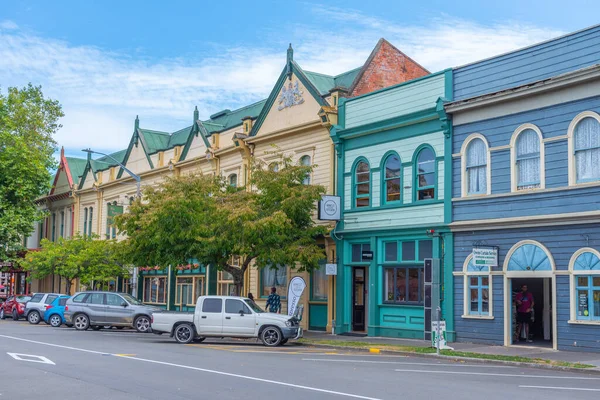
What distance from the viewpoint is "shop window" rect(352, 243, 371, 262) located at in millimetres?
26672

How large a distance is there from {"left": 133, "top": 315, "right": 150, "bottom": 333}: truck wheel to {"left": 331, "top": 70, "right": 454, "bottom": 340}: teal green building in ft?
23.2

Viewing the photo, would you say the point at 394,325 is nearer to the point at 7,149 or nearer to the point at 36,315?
the point at 36,315

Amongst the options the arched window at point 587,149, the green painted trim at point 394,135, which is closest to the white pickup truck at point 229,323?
the green painted trim at point 394,135

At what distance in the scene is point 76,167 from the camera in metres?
53.6

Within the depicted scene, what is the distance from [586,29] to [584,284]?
263 inches

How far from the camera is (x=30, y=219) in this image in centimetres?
4744

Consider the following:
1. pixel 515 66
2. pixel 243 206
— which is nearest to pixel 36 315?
pixel 243 206

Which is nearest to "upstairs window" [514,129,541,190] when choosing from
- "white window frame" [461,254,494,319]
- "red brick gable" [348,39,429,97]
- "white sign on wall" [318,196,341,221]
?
"white window frame" [461,254,494,319]

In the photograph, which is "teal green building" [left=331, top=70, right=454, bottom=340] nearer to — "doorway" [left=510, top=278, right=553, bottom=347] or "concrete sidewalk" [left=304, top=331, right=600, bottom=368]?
"concrete sidewalk" [left=304, top=331, right=600, bottom=368]

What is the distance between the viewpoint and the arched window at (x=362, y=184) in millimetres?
26641

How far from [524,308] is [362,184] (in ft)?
25.0

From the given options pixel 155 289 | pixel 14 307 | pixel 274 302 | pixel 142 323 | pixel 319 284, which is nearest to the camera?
pixel 274 302

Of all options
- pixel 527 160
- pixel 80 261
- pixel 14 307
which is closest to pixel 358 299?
pixel 527 160

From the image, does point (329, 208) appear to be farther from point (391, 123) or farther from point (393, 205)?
point (391, 123)
